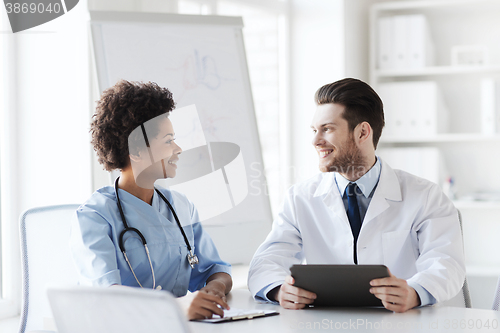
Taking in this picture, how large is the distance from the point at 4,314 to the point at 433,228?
1524mm

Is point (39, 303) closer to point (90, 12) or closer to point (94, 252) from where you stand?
point (94, 252)

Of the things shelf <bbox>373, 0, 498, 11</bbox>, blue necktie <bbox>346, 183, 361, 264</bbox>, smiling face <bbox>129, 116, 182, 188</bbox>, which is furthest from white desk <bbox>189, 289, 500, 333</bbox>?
shelf <bbox>373, 0, 498, 11</bbox>

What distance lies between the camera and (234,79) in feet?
7.07

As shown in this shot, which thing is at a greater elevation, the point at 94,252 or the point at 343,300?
the point at 94,252

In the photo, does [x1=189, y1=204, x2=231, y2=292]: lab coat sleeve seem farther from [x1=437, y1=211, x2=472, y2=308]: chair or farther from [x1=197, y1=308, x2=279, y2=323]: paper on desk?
[x1=437, y1=211, x2=472, y2=308]: chair

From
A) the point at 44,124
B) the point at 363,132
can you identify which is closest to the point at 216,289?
the point at 363,132

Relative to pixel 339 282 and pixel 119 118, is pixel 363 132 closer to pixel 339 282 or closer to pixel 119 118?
pixel 339 282

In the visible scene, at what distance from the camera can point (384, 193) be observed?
5.05 ft

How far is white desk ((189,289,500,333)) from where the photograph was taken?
42.1 inches

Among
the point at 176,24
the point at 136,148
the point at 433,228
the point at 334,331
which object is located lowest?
the point at 334,331

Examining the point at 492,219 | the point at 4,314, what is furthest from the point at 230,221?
the point at 492,219

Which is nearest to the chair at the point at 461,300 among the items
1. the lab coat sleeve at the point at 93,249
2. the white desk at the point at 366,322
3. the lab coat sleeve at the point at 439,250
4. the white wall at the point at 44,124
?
the lab coat sleeve at the point at 439,250

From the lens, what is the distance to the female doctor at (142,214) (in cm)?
127

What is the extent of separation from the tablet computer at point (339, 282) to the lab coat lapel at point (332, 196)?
0.36 m
